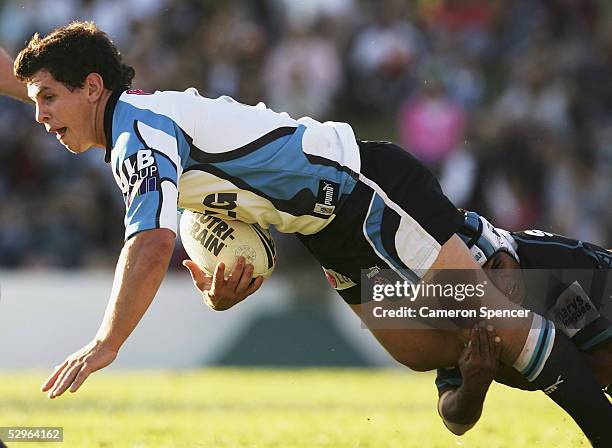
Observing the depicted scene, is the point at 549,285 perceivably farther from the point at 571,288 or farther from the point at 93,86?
the point at 93,86

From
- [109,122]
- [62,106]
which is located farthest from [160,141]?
[62,106]

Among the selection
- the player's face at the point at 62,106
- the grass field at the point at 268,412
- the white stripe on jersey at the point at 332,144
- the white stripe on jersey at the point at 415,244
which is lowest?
the grass field at the point at 268,412

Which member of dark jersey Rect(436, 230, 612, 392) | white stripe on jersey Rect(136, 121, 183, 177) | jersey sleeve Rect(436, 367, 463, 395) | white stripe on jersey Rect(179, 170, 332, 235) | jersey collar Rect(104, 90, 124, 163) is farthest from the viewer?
jersey sleeve Rect(436, 367, 463, 395)

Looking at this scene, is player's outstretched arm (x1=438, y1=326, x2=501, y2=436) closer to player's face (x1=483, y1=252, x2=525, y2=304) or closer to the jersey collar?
player's face (x1=483, y1=252, x2=525, y2=304)

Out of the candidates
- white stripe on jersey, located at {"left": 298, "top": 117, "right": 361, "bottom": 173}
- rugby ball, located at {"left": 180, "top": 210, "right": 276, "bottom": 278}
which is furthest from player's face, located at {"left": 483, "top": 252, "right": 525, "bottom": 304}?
rugby ball, located at {"left": 180, "top": 210, "right": 276, "bottom": 278}

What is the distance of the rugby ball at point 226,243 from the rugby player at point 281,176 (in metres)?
0.08

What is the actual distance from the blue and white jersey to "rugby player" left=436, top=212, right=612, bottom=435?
79 centimetres

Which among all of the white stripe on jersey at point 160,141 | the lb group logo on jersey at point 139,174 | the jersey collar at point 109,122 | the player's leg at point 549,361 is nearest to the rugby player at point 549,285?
the player's leg at point 549,361

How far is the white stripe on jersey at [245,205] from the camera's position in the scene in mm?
5273

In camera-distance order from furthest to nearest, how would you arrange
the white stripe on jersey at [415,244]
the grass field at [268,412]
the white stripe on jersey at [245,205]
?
the grass field at [268,412] → the white stripe on jersey at [415,244] → the white stripe on jersey at [245,205]

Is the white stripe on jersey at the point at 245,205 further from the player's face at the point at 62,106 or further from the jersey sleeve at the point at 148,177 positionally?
the player's face at the point at 62,106

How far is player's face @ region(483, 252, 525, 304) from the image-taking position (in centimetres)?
572

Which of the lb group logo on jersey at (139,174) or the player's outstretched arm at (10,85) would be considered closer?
the lb group logo on jersey at (139,174)

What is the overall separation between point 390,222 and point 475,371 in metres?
0.83
